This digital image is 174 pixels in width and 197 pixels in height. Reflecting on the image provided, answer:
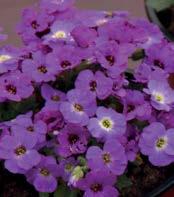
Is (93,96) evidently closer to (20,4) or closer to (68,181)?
(68,181)

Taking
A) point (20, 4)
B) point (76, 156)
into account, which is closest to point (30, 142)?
point (76, 156)

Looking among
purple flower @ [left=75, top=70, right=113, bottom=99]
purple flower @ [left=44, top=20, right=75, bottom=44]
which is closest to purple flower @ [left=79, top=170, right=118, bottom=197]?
purple flower @ [left=75, top=70, right=113, bottom=99]

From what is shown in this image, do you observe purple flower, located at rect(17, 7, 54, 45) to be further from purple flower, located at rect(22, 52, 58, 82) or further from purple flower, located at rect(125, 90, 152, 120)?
purple flower, located at rect(125, 90, 152, 120)

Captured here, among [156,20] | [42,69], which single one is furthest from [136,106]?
[156,20]

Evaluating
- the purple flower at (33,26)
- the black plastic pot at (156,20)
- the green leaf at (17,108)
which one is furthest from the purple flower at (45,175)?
the black plastic pot at (156,20)

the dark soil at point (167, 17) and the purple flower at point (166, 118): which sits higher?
the purple flower at point (166, 118)

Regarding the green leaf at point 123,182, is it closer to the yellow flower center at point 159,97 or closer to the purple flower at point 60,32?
the yellow flower center at point 159,97

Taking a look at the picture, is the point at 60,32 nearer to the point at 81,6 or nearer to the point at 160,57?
the point at 160,57
